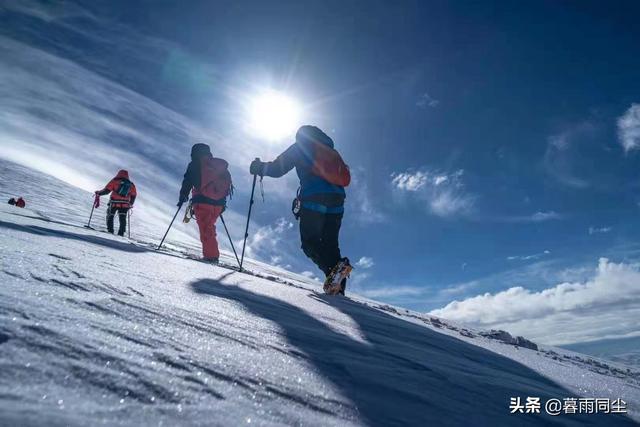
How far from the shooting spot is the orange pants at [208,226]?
7715mm

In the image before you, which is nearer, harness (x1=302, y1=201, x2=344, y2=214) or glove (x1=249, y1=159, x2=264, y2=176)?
harness (x1=302, y1=201, x2=344, y2=214)

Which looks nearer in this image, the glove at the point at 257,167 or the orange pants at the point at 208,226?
the glove at the point at 257,167

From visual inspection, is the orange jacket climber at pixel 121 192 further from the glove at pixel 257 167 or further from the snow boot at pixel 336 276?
the snow boot at pixel 336 276

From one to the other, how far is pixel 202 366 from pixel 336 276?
424 cm

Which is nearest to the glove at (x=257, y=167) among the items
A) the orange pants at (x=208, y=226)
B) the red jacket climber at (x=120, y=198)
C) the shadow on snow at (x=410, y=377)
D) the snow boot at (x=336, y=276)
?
the orange pants at (x=208, y=226)

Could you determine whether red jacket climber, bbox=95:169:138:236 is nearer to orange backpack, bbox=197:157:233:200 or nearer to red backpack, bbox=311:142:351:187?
orange backpack, bbox=197:157:233:200

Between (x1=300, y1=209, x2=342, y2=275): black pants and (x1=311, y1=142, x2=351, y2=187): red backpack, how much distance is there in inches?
21.1

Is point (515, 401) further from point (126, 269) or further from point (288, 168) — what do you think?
point (288, 168)

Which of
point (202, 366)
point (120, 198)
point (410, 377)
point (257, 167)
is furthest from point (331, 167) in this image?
point (120, 198)

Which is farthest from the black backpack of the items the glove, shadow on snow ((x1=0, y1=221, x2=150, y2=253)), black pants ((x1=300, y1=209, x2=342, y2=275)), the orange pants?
black pants ((x1=300, y1=209, x2=342, y2=275))

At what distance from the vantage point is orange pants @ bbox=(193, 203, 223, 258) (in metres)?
7.71

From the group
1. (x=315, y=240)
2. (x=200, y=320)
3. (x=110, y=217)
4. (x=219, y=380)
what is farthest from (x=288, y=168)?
(x=110, y=217)

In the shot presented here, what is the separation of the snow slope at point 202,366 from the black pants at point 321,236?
3.02 m

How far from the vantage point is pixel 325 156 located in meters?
5.41
